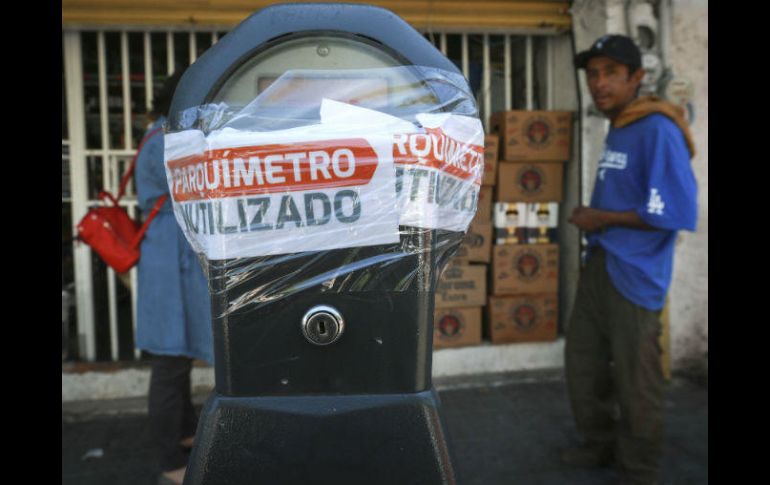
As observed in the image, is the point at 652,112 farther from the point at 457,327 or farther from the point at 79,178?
the point at 79,178

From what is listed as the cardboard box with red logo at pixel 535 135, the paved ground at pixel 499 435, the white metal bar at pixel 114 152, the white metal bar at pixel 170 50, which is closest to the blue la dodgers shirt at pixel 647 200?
the paved ground at pixel 499 435

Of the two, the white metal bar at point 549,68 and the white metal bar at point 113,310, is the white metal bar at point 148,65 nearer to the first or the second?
the white metal bar at point 113,310

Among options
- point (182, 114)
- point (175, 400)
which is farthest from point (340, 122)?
point (175, 400)

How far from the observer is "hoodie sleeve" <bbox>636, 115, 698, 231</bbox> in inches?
90.7

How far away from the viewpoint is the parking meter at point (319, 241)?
1.27 meters

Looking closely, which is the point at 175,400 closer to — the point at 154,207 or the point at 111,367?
the point at 154,207

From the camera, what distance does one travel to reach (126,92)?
3678 millimetres

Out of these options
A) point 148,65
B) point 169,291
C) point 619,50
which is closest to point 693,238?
point 619,50

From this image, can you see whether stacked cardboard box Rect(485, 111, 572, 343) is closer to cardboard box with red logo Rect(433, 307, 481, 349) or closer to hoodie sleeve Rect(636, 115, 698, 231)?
cardboard box with red logo Rect(433, 307, 481, 349)

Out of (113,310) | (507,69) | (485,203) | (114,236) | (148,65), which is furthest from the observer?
(507,69)

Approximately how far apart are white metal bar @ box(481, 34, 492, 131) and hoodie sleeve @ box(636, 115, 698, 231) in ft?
5.86

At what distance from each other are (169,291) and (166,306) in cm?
6

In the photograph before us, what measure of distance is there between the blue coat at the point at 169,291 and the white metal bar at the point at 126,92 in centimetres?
→ 132

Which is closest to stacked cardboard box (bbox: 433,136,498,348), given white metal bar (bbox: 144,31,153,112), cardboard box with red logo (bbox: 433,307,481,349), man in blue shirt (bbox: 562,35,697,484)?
cardboard box with red logo (bbox: 433,307,481,349)
